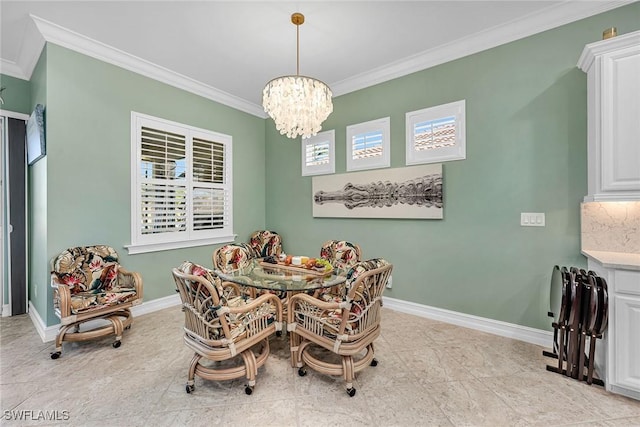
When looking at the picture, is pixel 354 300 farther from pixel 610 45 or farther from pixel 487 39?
pixel 487 39

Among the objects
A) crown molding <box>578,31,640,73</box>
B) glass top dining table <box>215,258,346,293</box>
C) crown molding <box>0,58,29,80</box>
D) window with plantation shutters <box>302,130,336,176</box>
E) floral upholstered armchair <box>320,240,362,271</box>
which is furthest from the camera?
window with plantation shutters <box>302,130,336,176</box>

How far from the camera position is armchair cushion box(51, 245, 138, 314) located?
2.61 metres

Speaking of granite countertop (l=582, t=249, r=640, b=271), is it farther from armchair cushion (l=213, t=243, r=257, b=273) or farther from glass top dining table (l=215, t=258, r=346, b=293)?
armchair cushion (l=213, t=243, r=257, b=273)

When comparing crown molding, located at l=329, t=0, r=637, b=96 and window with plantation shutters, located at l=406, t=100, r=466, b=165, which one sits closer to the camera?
crown molding, located at l=329, t=0, r=637, b=96

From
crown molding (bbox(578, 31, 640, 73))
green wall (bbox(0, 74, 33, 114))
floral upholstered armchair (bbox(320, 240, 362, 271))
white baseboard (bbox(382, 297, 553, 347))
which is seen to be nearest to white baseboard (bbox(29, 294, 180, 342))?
floral upholstered armchair (bbox(320, 240, 362, 271))

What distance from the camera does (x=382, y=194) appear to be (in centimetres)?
364

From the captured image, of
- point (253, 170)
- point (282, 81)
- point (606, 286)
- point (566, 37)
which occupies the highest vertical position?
point (566, 37)

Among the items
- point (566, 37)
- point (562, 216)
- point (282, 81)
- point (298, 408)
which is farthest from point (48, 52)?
point (562, 216)

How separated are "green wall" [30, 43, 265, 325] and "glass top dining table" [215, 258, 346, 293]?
4.99 ft

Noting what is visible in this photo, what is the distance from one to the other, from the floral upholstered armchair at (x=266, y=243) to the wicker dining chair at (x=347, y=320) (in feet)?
7.80

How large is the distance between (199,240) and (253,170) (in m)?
1.48

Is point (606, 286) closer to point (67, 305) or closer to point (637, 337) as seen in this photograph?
point (637, 337)

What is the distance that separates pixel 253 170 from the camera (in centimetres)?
485

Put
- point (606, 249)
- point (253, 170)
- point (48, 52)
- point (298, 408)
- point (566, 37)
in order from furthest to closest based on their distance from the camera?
point (253, 170), point (48, 52), point (566, 37), point (606, 249), point (298, 408)
